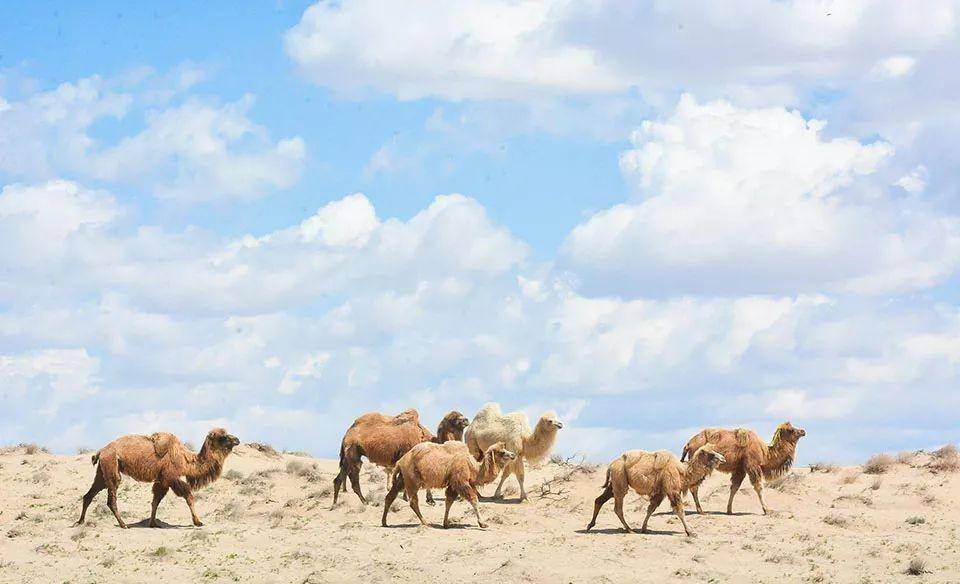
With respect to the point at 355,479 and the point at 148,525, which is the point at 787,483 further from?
the point at 148,525

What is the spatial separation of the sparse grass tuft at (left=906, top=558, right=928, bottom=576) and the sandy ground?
5.6 inches

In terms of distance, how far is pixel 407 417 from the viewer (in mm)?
28438

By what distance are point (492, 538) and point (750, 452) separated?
6.52 meters

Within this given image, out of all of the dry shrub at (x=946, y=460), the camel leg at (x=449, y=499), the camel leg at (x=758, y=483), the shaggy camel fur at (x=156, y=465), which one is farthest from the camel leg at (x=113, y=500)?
the dry shrub at (x=946, y=460)

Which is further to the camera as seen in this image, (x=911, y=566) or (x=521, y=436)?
(x=521, y=436)

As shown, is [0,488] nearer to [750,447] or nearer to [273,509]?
[273,509]

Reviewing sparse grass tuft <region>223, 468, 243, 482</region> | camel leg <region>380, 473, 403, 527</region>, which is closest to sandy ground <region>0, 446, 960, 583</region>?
camel leg <region>380, 473, 403, 527</region>

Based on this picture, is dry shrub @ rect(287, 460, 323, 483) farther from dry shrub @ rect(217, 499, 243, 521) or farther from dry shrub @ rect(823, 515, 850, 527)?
dry shrub @ rect(823, 515, 850, 527)

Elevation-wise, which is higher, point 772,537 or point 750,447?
point 750,447

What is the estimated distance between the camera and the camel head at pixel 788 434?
2811 cm

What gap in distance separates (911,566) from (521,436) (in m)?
9.11

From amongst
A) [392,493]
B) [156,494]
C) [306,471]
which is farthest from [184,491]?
[306,471]

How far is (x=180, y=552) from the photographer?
23688mm

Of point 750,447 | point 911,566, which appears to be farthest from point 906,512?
point 911,566
